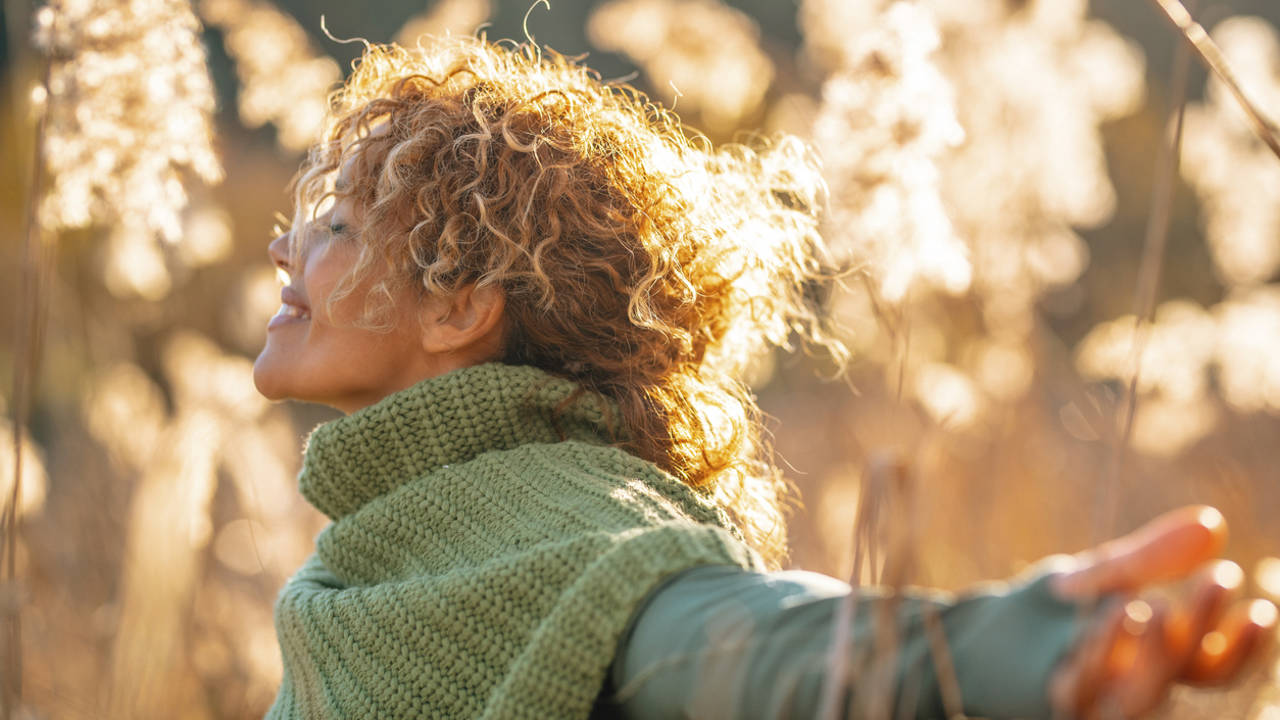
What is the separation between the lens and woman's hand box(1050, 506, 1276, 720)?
65cm

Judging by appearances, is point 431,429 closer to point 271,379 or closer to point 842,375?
point 271,379

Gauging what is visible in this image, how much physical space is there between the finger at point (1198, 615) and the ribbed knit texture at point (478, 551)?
0.39m

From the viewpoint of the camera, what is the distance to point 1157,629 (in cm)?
66

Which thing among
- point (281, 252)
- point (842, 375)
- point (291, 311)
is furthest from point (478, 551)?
point (842, 375)

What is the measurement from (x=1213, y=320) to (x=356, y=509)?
2.30 meters

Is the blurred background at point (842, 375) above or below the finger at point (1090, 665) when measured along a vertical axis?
below

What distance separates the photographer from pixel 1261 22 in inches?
115

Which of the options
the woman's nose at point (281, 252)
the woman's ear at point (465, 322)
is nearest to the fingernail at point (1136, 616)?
the woman's ear at point (465, 322)

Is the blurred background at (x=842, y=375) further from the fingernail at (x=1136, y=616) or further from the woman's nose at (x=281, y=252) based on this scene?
the fingernail at (x=1136, y=616)

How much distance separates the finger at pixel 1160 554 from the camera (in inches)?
25.2

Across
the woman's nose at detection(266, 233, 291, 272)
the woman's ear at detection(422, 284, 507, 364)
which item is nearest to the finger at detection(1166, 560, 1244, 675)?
the woman's ear at detection(422, 284, 507, 364)

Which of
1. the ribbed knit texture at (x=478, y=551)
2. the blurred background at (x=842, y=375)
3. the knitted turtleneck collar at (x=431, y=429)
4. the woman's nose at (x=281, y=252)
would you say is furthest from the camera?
the blurred background at (x=842, y=375)

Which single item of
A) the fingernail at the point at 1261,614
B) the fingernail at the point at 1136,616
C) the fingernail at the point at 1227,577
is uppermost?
the fingernail at the point at 1227,577

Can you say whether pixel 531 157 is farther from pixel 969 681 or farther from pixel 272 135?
pixel 272 135
